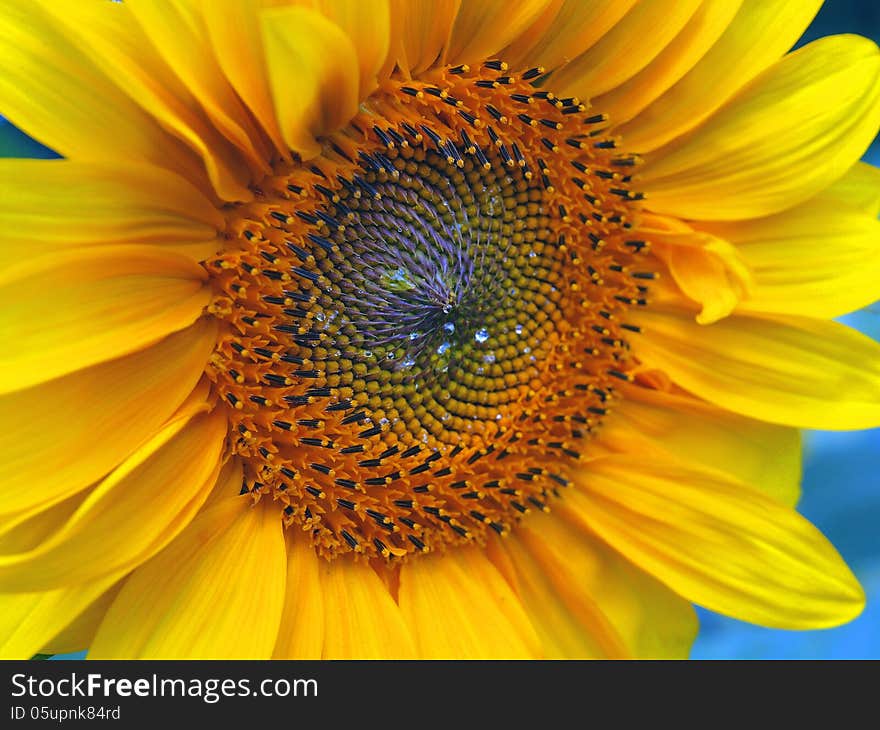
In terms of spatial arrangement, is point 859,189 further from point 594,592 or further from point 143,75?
point 143,75

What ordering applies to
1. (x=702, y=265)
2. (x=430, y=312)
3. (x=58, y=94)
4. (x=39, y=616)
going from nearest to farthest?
(x=58, y=94)
(x=39, y=616)
(x=430, y=312)
(x=702, y=265)

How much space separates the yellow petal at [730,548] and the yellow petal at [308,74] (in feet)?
1.97

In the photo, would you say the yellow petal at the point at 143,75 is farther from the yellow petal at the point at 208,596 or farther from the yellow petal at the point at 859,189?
the yellow petal at the point at 859,189

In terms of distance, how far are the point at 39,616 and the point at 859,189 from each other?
3.58 feet

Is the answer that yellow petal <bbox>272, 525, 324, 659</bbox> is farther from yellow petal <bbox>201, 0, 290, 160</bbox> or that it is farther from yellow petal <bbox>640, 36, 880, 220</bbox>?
yellow petal <bbox>640, 36, 880, 220</bbox>

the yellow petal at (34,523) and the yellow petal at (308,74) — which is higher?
the yellow petal at (308,74)

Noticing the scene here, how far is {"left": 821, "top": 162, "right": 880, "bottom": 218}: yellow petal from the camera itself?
1.28m

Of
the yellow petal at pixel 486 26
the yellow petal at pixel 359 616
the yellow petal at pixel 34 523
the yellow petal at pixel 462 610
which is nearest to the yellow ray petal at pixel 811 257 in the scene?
the yellow petal at pixel 486 26

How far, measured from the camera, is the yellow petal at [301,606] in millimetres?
1118

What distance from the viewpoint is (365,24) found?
94 cm

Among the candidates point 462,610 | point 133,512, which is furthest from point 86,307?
point 462,610

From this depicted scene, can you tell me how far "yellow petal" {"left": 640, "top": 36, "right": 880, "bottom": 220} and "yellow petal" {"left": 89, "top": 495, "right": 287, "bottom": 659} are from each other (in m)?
0.66

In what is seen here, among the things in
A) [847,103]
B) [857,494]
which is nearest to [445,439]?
[847,103]

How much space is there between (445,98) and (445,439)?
0.41 metres
